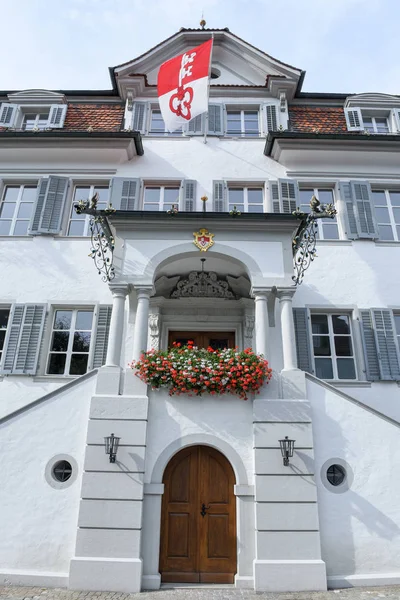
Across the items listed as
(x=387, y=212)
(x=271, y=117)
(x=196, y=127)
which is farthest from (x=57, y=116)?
(x=387, y=212)

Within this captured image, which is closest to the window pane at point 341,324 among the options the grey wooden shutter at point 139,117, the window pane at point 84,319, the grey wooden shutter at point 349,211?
the grey wooden shutter at point 349,211

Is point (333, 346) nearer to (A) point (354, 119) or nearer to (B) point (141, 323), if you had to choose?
(B) point (141, 323)

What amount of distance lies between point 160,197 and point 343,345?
5.70 meters

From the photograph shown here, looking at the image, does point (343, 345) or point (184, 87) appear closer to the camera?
point (343, 345)

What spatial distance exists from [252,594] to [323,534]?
1.37m

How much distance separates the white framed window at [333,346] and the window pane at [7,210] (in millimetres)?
7748

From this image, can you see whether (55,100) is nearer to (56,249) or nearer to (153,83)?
(153,83)

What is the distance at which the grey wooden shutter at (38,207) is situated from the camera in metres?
10.6

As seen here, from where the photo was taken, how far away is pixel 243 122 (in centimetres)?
1249

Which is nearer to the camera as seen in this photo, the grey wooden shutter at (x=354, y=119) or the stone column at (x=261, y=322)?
the stone column at (x=261, y=322)

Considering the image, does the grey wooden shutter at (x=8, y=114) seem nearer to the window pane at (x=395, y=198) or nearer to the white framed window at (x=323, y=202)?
the white framed window at (x=323, y=202)

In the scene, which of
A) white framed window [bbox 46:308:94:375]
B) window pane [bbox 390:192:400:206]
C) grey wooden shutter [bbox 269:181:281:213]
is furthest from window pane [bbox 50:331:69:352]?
window pane [bbox 390:192:400:206]

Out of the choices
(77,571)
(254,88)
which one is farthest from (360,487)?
(254,88)

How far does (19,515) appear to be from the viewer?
6883 mm
